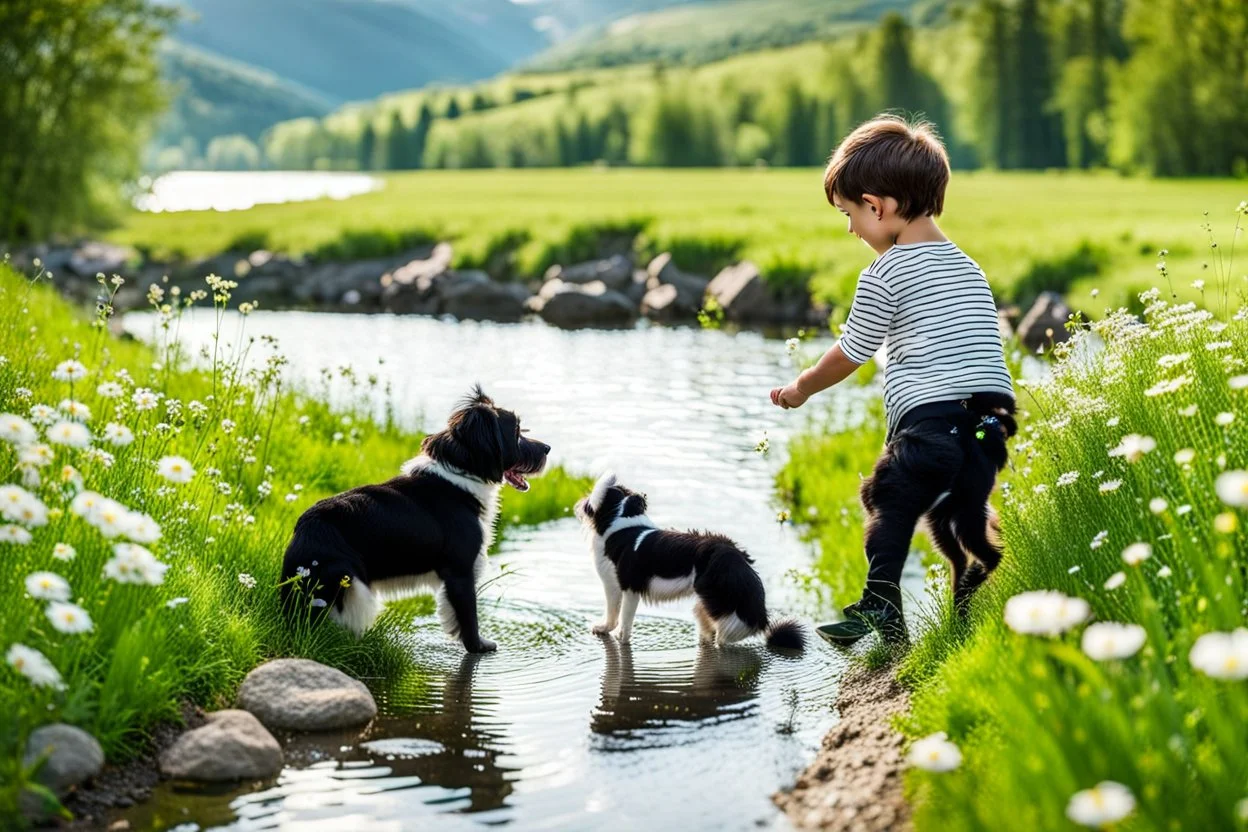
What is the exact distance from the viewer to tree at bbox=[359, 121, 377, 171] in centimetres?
16225

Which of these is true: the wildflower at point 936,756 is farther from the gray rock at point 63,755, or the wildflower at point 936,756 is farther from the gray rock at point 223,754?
the gray rock at point 63,755

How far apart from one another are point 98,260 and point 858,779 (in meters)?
40.3

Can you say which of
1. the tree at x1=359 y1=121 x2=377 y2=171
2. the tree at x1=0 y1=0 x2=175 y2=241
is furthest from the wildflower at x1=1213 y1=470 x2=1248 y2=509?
the tree at x1=359 y1=121 x2=377 y2=171

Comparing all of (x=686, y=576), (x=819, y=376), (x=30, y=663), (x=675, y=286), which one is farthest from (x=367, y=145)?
(x=30, y=663)

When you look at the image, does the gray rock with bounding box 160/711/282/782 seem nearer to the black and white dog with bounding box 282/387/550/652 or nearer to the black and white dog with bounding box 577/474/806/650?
the black and white dog with bounding box 282/387/550/652

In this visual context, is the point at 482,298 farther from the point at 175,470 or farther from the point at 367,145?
the point at 367,145

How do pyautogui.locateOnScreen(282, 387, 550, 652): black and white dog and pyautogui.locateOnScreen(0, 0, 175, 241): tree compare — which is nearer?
pyautogui.locateOnScreen(282, 387, 550, 652): black and white dog

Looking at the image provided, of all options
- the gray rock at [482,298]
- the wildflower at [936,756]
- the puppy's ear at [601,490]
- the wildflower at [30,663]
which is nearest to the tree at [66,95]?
the gray rock at [482,298]

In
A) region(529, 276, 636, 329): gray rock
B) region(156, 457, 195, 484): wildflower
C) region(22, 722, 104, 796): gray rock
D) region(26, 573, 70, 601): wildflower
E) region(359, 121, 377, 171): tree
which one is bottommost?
region(22, 722, 104, 796): gray rock

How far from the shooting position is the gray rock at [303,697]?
17.6 ft

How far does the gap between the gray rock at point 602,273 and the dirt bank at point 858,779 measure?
88.1 feet

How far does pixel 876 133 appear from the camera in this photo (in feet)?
19.9

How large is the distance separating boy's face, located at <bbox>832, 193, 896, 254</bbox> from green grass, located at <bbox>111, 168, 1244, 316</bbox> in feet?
38.5

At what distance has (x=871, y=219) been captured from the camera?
614 centimetres
